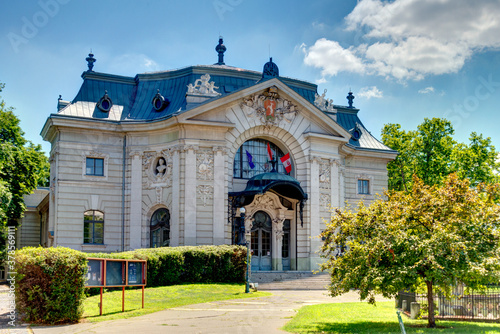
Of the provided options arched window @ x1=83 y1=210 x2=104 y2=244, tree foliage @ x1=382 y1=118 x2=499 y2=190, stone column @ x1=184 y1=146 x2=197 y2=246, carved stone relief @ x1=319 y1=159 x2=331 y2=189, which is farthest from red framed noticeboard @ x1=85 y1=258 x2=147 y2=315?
tree foliage @ x1=382 y1=118 x2=499 y2=190

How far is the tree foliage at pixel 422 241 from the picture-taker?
17562mm

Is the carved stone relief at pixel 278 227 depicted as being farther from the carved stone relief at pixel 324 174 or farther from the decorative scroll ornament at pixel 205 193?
the decorative scroll ornament at pixel 205 193

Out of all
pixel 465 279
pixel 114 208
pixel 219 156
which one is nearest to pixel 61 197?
pixel 114 208

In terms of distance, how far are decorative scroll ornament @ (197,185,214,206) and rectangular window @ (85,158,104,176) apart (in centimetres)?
715

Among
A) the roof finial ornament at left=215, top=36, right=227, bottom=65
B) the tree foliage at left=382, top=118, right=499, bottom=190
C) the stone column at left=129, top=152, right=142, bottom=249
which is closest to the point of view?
the stone column at left=129, top=152, right=142, bottom=249

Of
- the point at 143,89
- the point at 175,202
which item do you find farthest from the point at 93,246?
the point at 143,89

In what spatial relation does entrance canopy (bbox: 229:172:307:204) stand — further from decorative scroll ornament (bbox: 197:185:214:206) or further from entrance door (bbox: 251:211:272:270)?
entrance door (bbox: 251:211:272:270)

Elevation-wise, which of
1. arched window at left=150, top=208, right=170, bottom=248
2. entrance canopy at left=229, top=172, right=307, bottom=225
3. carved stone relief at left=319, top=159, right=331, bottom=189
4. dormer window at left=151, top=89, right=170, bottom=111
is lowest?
arched window at left=150, top=208, right=170, bottom=248

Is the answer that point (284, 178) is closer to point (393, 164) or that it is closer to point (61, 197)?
point (61, 197)

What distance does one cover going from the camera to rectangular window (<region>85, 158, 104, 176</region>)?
132ft

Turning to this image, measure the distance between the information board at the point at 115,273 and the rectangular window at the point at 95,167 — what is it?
2132 cm

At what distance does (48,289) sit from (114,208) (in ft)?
74.7

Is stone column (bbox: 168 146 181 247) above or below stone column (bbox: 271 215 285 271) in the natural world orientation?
above

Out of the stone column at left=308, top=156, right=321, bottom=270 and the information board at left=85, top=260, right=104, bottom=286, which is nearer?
the information board at left=85, top=260, right=104, bottom=286
